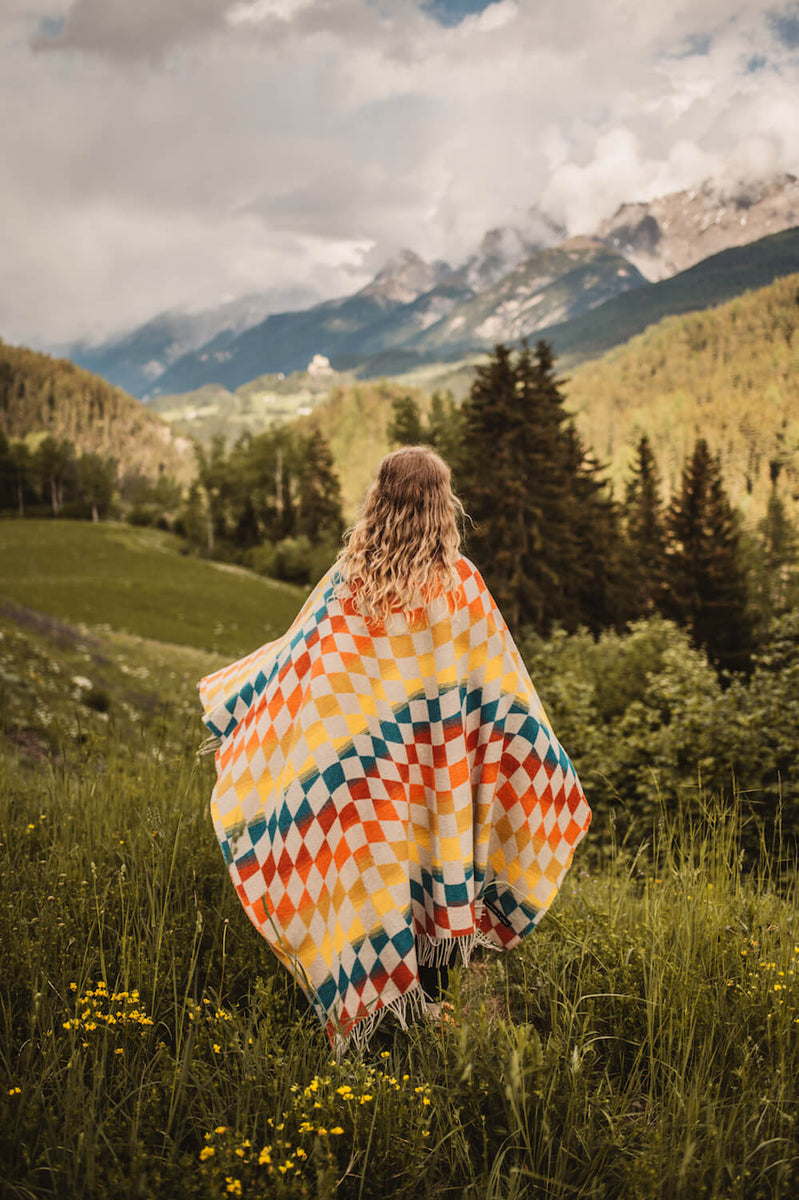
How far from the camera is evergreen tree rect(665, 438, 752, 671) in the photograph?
3606cm

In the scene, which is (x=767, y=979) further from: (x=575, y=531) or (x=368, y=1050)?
(x=575, y=531)

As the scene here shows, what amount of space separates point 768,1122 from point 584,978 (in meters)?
0.63

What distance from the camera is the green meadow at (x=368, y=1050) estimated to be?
4.97 feet

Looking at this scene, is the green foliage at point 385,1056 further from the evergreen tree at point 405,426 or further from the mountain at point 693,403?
the mountain at point 693,403

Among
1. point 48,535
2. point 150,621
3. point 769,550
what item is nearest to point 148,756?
point 150,621

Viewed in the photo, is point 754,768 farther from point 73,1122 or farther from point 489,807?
point 73,1122

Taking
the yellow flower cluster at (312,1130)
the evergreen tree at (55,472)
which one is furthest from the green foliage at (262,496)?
the yellow flower cluster at (312,1130)

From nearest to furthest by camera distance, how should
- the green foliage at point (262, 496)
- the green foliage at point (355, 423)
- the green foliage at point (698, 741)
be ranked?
the green foliage at point (698, 741)
the green foliage at point (262, 496)
the green foliage at point (355, 423)

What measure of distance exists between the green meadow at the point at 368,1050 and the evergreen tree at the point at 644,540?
36967 millimetres

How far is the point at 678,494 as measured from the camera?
42219 millimetres

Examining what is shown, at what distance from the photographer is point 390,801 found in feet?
7.70

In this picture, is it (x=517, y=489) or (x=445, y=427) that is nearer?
(x=517, y=489)

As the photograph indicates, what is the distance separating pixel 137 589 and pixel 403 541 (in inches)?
1519

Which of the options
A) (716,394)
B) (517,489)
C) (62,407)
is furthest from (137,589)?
(62,407)
